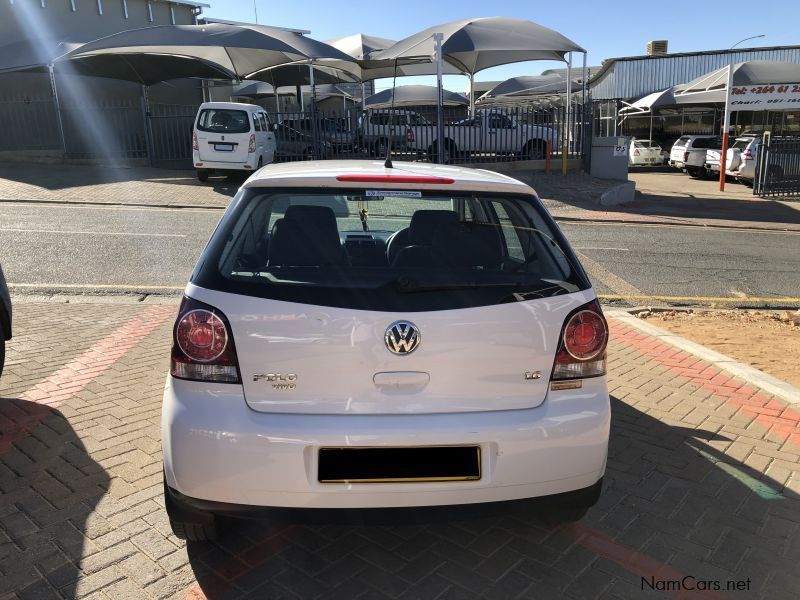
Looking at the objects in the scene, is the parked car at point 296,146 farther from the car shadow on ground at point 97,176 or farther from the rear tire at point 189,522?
the rear tire at point 189,522

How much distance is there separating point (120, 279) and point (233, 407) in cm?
625

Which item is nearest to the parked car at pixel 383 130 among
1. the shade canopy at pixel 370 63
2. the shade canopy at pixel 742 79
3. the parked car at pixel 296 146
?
the parked car at pixel 296 146

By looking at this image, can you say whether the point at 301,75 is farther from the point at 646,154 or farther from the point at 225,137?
the point at 646,154

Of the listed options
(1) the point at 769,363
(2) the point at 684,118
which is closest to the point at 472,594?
(1) the point at 769,363

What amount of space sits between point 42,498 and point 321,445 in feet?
5.84

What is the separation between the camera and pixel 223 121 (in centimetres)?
1678

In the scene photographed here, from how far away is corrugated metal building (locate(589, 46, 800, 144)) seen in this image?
36531mm

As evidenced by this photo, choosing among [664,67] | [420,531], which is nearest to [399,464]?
[420,531]

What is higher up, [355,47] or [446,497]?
[355,47]

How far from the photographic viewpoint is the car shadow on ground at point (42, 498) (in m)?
2.67

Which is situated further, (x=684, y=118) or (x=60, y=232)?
(x=684, y=118)

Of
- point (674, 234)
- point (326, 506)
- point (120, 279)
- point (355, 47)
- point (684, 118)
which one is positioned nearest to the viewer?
point (326, 506)

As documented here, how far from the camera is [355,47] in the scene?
27.4 m

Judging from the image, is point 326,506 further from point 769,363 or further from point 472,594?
point 769,363
